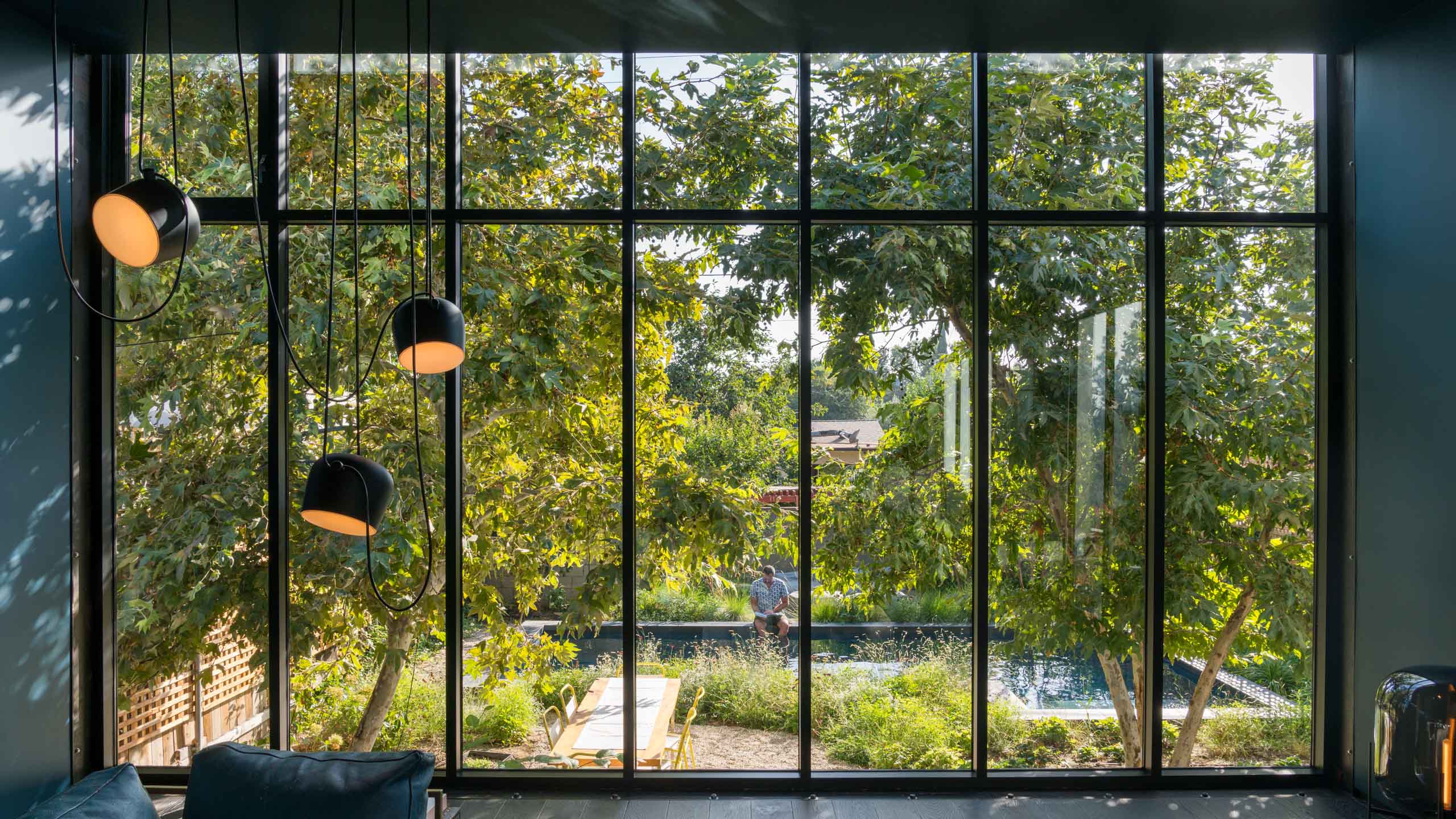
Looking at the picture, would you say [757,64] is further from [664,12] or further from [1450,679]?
[1450,679]

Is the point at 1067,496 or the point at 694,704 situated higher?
the point at 1067,496

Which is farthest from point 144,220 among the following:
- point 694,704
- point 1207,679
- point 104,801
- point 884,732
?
point 1207,679

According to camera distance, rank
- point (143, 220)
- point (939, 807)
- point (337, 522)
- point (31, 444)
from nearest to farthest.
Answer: point (143, 220)
point (337, 522)
point (31, 444)
point (939, 807)

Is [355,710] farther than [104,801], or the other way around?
[355,710]

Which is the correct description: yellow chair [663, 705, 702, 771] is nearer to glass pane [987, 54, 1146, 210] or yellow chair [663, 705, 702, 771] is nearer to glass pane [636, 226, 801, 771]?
glass pane [636, 226, 801, 771]

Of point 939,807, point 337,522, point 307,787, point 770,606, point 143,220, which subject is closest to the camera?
point 143,220

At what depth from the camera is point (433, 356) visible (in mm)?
2344

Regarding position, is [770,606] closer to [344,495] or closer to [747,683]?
[747,683]

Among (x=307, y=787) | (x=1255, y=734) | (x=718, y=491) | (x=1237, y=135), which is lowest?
(x=1255, y=734)

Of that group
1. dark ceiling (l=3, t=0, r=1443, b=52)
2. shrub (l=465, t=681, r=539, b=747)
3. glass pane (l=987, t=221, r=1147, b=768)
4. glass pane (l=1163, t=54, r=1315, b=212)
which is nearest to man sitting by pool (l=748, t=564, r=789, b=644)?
glass pane (l=987, t=221, r=1147, b=768)

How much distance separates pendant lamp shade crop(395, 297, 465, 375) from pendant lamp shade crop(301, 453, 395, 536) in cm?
33

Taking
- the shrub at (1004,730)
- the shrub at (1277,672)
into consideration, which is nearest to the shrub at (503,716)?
the shrub at (1004,730)

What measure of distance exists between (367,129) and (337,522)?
228 centimetres

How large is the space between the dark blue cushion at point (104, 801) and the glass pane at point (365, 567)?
51.3 inches
